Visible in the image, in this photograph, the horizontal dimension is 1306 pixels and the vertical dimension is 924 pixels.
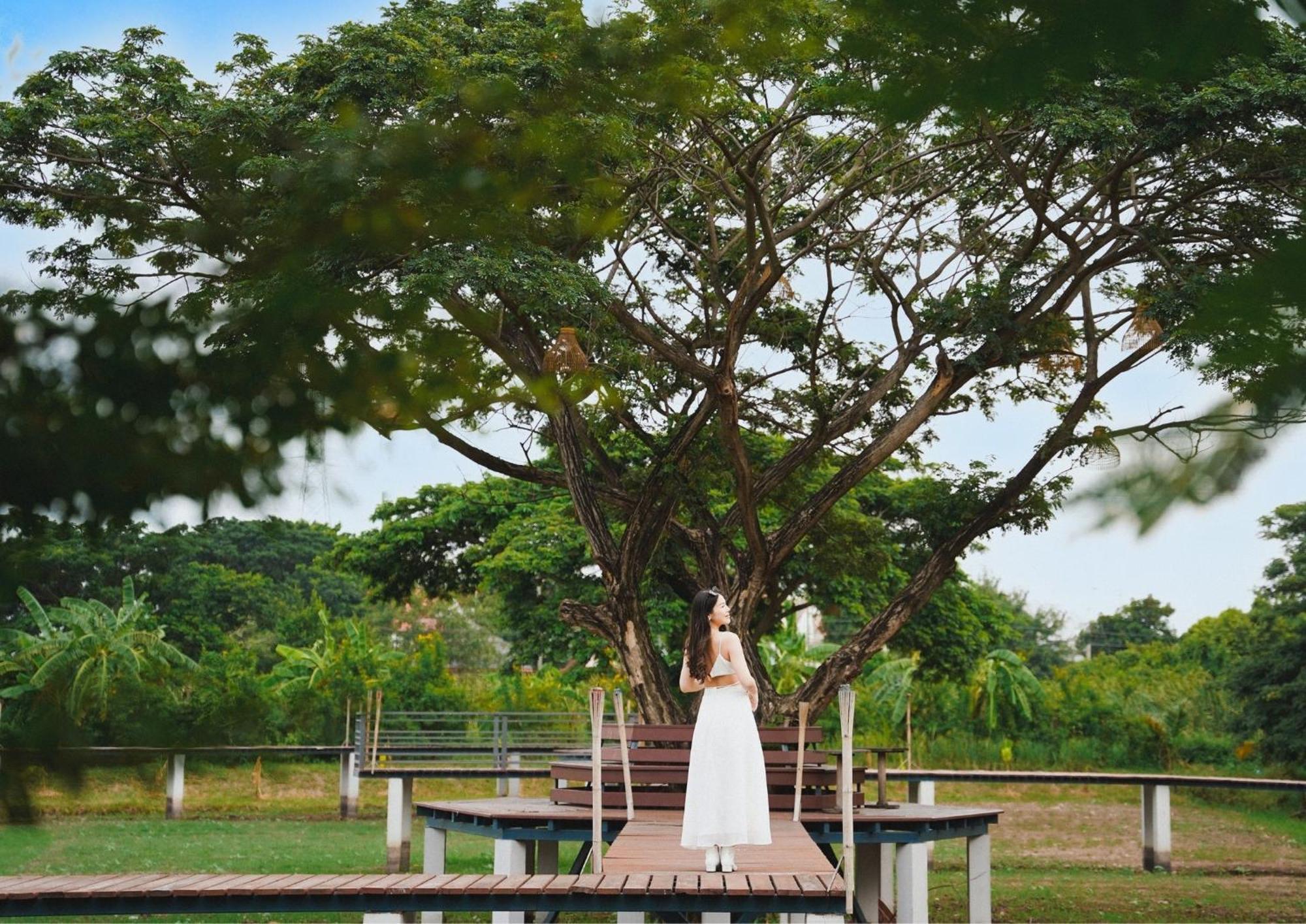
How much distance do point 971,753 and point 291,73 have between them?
16.9 meters

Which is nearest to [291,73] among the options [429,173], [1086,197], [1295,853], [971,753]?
[1086,197]

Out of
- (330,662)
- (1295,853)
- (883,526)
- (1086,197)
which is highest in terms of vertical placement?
(1086,197)

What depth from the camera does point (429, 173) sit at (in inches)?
76.8

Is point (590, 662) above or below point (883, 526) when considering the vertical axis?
below

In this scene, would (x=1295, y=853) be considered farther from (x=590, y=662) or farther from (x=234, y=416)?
(x=234, y=416)

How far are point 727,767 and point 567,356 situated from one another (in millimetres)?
4724

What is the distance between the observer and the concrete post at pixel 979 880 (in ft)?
34.4

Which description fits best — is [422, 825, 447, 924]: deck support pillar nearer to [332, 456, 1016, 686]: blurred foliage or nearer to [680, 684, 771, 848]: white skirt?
[680, 684, 771, 848]: white skirt

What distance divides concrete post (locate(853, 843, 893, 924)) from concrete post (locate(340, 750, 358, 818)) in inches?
463

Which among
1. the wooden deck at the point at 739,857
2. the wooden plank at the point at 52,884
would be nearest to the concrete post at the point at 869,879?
the wooden deck at the point at 739,857


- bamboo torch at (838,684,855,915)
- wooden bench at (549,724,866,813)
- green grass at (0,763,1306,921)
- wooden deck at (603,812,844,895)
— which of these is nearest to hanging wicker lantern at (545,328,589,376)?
wooden bench at (549,724,866,813)

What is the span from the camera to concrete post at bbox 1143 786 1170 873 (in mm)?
14852

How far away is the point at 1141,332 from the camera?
11.9 m

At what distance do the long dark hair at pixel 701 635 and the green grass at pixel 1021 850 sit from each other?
1.94 meters
